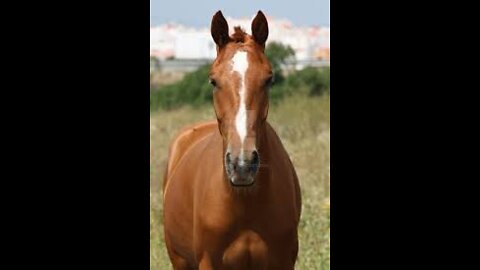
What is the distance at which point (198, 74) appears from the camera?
1767 centimetres

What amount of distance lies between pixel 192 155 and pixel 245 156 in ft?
5.33

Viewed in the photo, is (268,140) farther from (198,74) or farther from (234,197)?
(198,74)

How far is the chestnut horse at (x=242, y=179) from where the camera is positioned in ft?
15.9

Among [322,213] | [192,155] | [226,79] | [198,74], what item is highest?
[198,74]

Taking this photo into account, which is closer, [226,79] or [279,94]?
[226,79]

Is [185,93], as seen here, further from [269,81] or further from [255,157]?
[255,157]

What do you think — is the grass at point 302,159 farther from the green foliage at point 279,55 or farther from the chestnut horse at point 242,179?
the chestnut horse at point 242,179

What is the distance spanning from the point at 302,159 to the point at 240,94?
615 cm

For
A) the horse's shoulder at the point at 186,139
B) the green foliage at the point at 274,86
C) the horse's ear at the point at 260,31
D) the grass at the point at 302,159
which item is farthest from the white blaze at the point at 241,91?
the green foliage at the point at 274,86

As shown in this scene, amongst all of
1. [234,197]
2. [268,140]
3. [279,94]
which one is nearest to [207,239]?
[234,197]

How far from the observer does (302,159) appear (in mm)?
10969

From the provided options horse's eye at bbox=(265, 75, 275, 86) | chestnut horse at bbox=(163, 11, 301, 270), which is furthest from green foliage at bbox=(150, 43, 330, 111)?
horse's eye at bbox=(265, 75, 275, 86)

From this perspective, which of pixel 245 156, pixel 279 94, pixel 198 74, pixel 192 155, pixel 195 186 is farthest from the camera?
pixel 198 74

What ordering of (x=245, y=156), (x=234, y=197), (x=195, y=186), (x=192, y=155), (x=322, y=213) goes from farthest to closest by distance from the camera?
(x=322, y=213) → (x=192, y=155) → (x=195, y=186) → (x=234, y=197) → (x=245, y=156)
